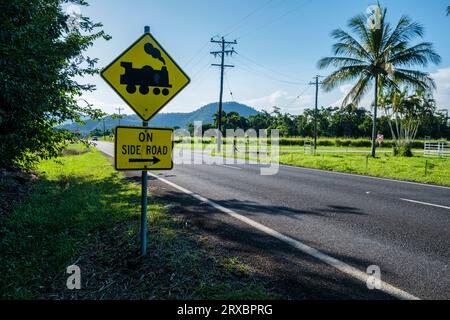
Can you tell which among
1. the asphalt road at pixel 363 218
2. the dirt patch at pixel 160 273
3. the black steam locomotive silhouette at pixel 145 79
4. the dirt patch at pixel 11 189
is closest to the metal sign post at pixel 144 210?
the dirt patch at pixel 160 273

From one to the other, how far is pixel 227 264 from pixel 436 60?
20317 millimetres

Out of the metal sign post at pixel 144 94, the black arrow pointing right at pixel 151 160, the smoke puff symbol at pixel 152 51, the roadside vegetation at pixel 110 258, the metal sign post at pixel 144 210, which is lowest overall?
the roadside vegetation at pixel 110 258

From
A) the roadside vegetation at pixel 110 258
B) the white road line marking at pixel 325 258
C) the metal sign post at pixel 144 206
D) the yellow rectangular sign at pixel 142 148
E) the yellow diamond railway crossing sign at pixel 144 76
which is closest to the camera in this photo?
the white road line marking at pixel 325 258

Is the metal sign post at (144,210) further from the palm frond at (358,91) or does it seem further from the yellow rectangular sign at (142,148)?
the palm frond at (358,91)

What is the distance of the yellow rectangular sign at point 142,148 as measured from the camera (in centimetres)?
339

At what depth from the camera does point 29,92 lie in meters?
5.13

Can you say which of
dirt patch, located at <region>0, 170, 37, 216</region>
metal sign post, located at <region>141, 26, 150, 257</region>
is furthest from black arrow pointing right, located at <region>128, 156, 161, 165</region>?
dirt patch, located at <region>0, 170, 37, 216</region>

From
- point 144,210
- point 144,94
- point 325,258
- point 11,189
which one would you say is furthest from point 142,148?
point 11,189

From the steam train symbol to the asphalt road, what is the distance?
275 cm

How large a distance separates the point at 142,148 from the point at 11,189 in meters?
6.34

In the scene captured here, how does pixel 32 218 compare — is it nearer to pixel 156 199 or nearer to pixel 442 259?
pixel 156 199

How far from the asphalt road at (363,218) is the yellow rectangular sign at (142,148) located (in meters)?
2.25

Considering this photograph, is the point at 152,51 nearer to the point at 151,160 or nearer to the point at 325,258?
the point at 151,160

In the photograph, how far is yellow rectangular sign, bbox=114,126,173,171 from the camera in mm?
3389
